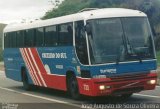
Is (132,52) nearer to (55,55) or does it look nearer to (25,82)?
(55,55)

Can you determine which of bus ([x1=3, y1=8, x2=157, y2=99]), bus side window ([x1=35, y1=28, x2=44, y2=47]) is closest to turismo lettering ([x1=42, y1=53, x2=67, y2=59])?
bus ([x1=3, y1=8, x2=157, y2=99])

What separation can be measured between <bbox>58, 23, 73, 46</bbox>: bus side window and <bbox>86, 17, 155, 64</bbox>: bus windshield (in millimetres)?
1561

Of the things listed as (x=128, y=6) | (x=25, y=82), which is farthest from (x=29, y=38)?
(x=128, y=6)

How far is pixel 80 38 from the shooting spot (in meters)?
17.3

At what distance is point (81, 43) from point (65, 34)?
1.73 metres

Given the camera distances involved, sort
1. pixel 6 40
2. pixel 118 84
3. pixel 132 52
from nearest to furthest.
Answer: pixel 118 84 < pixel 132 52 < pixel 6 40

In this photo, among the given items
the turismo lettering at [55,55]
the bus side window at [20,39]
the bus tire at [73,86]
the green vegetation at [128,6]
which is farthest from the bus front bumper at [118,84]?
the green vegetation at [128,6]

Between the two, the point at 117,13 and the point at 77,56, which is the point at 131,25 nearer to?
the point at 117,13

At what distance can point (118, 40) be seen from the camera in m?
16.8

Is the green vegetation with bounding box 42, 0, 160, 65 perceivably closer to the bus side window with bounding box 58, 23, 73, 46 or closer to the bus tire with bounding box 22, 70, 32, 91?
the bus tire with bounding box 22, 70, 32, 91

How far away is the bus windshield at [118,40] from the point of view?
651 inches

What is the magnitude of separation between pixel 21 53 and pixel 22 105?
7003 millimetres

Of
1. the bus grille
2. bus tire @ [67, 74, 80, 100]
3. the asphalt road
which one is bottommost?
the asphalt road

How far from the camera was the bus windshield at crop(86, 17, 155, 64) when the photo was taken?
651 inches
